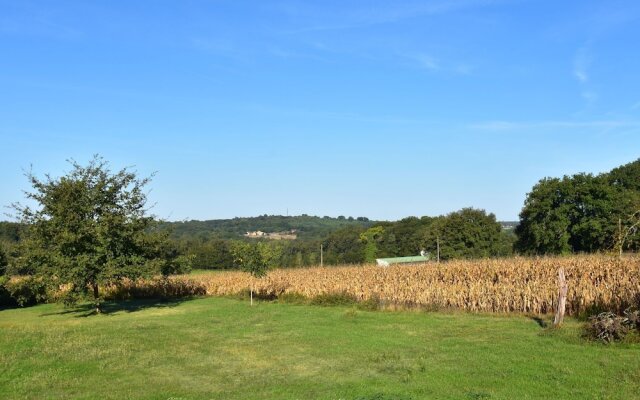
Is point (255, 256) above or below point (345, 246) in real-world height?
below

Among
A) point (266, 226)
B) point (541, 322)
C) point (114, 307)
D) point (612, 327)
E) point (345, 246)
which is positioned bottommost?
point (114, 307)

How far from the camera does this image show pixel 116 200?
27.0m

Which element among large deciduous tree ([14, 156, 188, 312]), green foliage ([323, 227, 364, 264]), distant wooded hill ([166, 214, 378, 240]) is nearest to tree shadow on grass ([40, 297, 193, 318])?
large deciduous tree ([14, 156, 188, 312])

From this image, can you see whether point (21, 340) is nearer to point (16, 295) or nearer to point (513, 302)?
point (513, 302)

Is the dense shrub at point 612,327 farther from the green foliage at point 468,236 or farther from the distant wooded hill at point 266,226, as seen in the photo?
the distant wooded hill at point 266,226

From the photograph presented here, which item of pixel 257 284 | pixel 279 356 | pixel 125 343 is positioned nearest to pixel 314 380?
pixel 279 356

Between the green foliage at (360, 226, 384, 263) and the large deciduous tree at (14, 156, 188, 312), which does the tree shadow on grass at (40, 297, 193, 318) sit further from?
the green foliage at (360, 226, 384, 263)

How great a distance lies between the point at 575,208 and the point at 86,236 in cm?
5588

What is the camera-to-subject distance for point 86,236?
25031 mm

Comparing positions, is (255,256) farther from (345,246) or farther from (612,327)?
Answer: (345,246)

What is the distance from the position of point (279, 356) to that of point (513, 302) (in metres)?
11.3

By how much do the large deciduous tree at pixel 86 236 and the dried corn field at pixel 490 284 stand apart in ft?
30.6

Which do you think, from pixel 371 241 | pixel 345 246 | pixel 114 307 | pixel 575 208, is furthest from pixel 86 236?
pixel 345 246

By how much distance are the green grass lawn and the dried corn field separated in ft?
5.25
